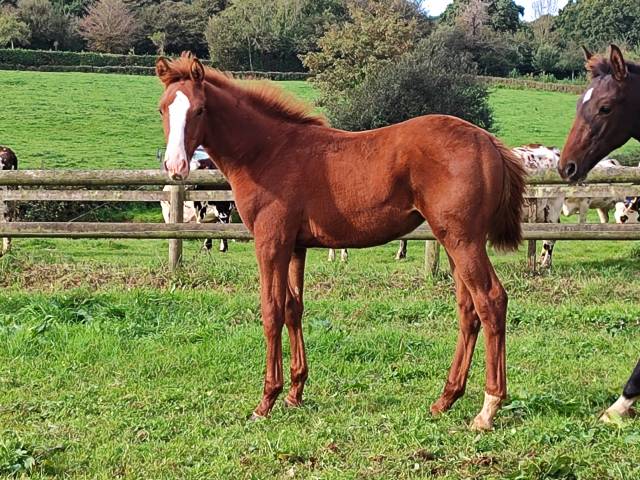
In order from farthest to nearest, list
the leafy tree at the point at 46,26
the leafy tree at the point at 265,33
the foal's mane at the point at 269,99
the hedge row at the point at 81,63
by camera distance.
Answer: the leafy tree at the point at 46,26, the leafy tree at the point at 265,33, the hedge row at the point at 81,63, the foal's mane at the point at 269,99

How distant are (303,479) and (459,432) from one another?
3.50ft

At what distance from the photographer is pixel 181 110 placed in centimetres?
456

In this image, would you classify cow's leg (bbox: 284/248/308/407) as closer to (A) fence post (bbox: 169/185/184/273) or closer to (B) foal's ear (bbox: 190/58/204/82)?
(B) foal's ear (bbox: 190/58/204/82)

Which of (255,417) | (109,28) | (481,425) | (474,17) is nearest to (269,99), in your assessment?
(255,417)

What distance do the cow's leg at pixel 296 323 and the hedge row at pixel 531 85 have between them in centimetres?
4098

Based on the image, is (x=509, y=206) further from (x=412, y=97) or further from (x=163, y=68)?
(x=412, y=97)

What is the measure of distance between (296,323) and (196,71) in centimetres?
181

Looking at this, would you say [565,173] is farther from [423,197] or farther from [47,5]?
[47,5]

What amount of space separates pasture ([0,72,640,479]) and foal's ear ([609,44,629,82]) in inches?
81.7

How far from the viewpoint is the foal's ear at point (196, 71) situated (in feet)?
15.4

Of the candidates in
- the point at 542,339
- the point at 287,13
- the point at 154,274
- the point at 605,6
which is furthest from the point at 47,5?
the point at 542,339

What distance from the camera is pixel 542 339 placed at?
646cm

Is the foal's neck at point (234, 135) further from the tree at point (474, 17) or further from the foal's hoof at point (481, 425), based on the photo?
the tree at point (474, 17)

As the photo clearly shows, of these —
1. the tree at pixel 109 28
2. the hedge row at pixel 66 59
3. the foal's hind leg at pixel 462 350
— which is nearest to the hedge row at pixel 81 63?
the hedge row at pixel 66 59
